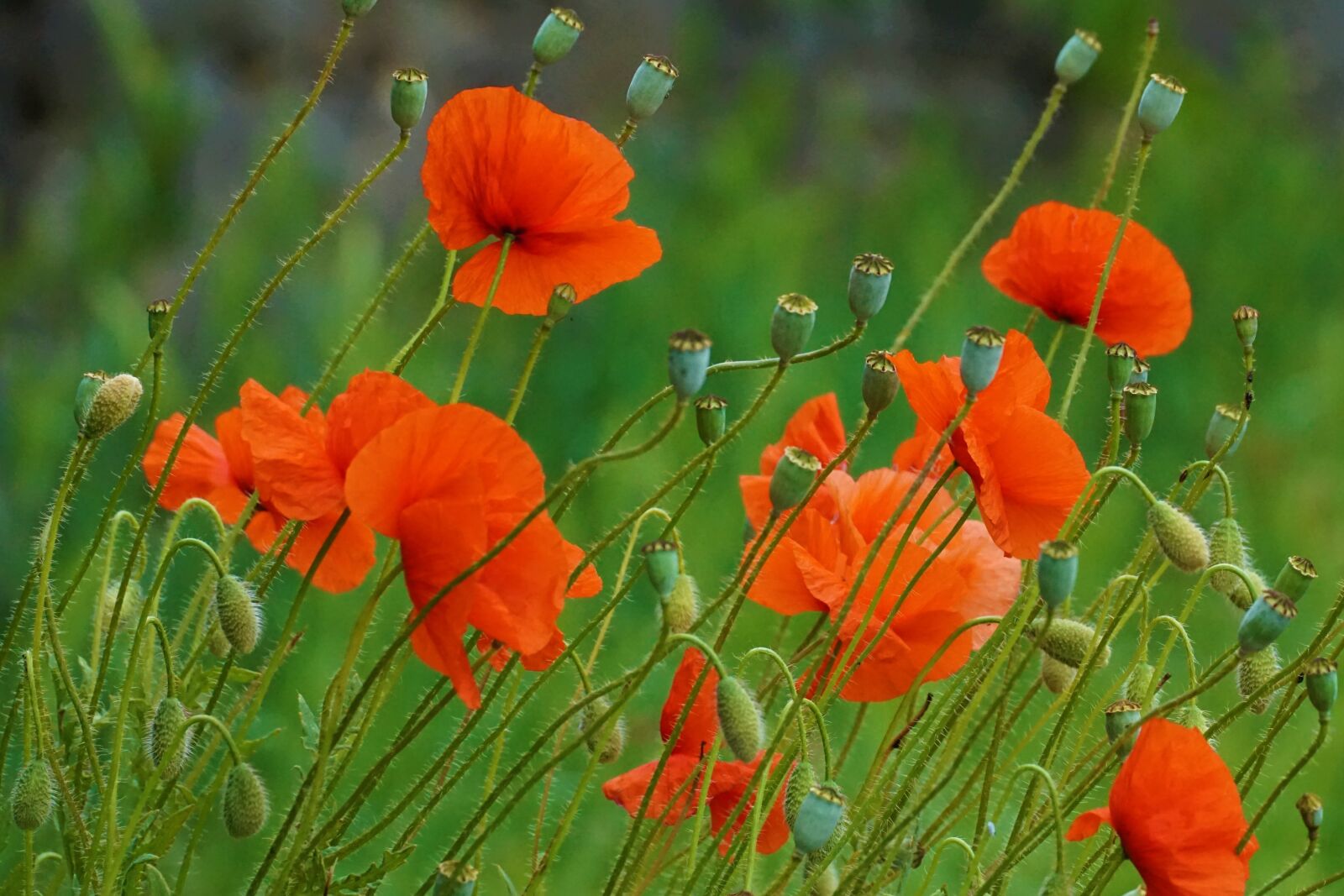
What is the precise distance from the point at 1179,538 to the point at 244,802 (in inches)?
13.3

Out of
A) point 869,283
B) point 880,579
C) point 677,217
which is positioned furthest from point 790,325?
point 677,217

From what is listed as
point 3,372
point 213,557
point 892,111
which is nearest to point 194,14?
point 3,372

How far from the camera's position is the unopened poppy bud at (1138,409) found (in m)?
0.66

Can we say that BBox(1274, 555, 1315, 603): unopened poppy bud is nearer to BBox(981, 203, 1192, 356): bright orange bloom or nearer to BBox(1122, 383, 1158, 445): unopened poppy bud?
BBox(1122, 383, 1158, 445): unopened poppy bud

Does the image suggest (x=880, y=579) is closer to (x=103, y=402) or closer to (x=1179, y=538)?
(x=1179, y=538)

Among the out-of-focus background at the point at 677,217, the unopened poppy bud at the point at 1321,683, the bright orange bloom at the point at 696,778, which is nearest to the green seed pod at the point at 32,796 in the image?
the bright orange bloom at the point at 696,778

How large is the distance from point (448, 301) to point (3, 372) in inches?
54.1

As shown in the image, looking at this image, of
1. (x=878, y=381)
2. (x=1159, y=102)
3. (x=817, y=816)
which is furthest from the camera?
(x=1159, y=102)

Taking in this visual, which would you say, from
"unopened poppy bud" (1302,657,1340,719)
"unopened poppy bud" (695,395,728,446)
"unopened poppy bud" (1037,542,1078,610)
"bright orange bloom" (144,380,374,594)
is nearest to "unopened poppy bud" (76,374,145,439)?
"bright orange bloom" (144,380,374,594)

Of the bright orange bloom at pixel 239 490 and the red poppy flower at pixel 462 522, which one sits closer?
the red poppy flower at pixel 462 522

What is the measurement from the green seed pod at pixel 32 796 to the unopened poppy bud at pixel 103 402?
4.5 inches

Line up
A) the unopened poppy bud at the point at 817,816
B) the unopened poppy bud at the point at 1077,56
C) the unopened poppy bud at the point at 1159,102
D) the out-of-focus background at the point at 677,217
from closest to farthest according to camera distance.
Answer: the unopened poppy bud at the point at 817,816 < the unopened poppy bud at the point at 1159,102 < the unopened poppy bud at the point at 1077,56 < the out-of-focus background at the point at 677,217

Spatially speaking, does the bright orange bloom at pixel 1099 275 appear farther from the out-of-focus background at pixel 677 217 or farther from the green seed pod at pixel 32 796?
the out-of-focus background at pixel 677 217

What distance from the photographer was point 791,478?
59cm
